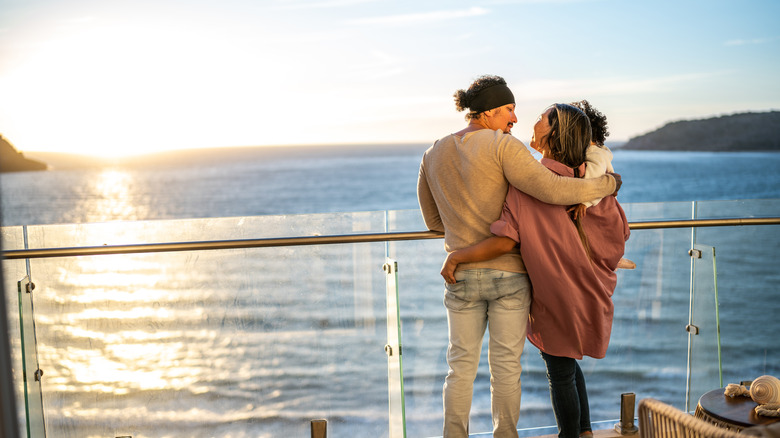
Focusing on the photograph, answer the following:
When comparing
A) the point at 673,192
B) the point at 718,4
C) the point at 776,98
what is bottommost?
the point at 673,192

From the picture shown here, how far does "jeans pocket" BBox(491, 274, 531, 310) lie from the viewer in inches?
89.1

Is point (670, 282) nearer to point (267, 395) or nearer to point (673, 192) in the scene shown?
point (267, 395)

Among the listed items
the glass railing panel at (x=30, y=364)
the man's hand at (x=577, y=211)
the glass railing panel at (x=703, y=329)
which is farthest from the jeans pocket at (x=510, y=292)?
the glass railing panel at (x=30, y=364)

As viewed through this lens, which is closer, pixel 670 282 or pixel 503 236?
pixel 503 236

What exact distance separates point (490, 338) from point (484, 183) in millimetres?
557

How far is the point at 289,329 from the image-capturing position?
280 centimetres

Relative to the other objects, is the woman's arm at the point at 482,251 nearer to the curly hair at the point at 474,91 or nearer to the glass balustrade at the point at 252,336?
the curly hair at the point at 474,91

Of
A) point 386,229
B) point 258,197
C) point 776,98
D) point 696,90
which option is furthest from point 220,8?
point 386,229

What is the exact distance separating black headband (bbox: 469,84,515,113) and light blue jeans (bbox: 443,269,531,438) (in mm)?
547

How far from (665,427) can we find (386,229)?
1551 mm

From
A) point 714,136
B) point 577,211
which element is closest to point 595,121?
point 577,211

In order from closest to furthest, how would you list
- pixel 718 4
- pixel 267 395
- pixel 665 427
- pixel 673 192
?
pixel 665 427 < pixel 267 395 < pixel 718 4 < pixel 673 192

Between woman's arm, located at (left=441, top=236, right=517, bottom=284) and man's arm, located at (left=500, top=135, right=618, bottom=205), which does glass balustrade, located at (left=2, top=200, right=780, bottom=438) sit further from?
man's arm, located at (left=500, top=135, right=618, bottom=205)

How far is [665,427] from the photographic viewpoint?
1.59 m
